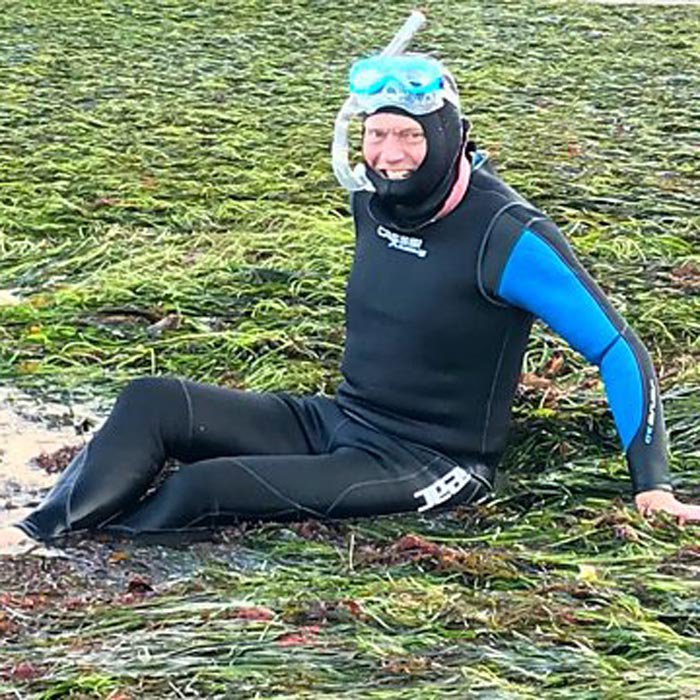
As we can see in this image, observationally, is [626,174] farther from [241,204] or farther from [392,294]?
[392,294]

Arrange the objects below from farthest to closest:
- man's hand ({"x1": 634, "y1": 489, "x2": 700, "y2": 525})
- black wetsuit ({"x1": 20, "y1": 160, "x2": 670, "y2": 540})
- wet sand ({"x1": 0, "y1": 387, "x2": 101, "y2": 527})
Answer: wet sand ({"x1": 0, "y1": 387, "x2": 101, "y2": 527}) < black wetsuit ({"x1": 20, "y1": 160, "x2": 670, "y2": 540}) < man's hand ({"x1": 634, "y1": 489, "x2": 700, "y2": 525})

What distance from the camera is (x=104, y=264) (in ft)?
23.3

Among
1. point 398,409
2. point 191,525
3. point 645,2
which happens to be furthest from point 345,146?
point 645,2

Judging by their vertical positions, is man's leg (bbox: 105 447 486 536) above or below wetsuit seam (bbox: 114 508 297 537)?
above

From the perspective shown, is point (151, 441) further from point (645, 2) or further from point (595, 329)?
point (645, 2)

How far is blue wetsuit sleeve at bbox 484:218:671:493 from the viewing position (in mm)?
4254

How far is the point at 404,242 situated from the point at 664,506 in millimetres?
878

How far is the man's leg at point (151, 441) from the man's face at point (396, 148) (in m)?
0.66

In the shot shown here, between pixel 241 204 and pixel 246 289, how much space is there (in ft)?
5.16

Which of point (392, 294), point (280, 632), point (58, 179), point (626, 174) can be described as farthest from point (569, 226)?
point (280, 632)

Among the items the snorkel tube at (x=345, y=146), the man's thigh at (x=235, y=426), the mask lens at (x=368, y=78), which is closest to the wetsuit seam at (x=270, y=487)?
the man's thigh at (x=235, y=426)

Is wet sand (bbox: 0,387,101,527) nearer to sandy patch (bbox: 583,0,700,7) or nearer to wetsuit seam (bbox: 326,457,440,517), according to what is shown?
wetsuit seam (bbox: 326,457,440,517)

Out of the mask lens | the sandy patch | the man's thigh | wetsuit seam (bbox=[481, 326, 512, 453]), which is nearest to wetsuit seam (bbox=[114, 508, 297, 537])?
the man's thigh

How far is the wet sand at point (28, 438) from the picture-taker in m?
4.81
